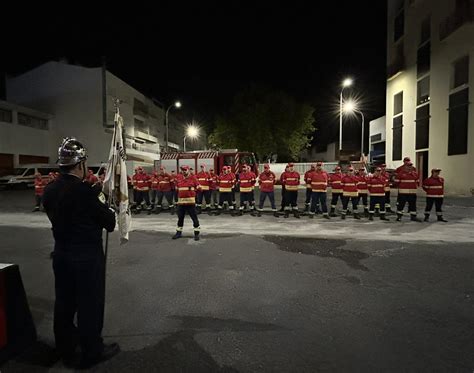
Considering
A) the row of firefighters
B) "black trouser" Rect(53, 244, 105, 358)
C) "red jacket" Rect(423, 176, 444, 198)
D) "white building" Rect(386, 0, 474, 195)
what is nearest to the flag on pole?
"black trouser" Rect(53, 244, 105, 358)

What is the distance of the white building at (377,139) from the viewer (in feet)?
117

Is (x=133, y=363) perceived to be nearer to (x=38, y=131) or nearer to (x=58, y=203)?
(x=58, y=203)

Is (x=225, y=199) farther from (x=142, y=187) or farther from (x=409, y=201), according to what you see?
(x=409, y=201)

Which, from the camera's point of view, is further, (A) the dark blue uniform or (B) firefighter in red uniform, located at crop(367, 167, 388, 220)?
(B) firefighter in red uniform, located at crop(367, 167, 388, 220)

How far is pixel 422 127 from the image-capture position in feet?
74.4

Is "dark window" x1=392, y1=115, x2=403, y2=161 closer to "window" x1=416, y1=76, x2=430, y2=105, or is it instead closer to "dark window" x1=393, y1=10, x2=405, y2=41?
"window" x1=416, y1=76, x2=430, y2=105

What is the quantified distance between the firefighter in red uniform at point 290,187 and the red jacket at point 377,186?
246cm

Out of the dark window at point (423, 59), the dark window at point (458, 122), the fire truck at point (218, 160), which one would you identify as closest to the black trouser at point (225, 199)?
the fire truck at point (218, 160)

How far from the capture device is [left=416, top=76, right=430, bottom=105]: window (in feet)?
74.9

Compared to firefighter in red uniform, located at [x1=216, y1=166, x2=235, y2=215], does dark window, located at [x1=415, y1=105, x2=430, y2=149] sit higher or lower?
higher

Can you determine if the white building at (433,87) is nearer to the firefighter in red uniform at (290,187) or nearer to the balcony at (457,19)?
the balcony at (457,19)

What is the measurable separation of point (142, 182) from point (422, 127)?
19670 mm

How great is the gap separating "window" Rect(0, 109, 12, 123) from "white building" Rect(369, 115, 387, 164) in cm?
3658

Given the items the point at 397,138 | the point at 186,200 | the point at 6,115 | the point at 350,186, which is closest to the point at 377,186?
the point at 350,186
